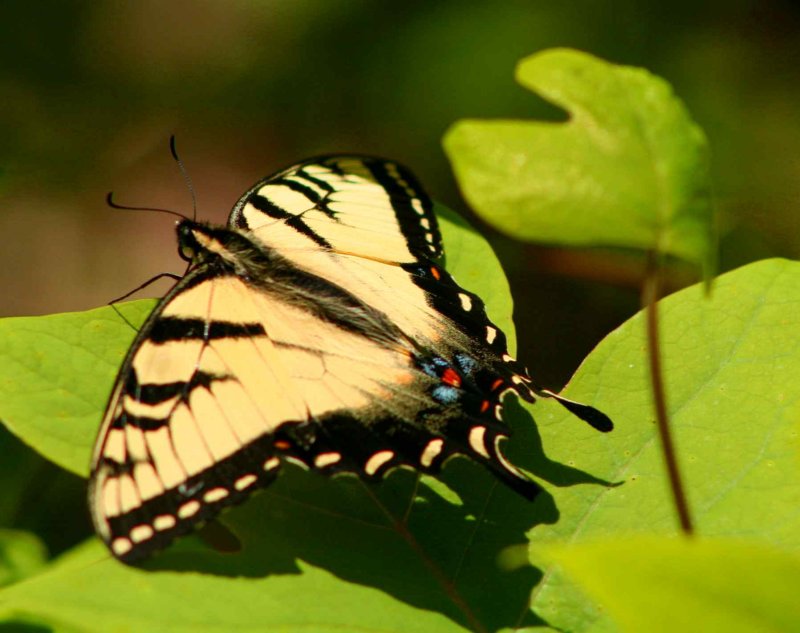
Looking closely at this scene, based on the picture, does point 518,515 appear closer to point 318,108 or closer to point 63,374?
point 63,374

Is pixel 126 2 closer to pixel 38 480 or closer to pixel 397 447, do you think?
pixel 38 480

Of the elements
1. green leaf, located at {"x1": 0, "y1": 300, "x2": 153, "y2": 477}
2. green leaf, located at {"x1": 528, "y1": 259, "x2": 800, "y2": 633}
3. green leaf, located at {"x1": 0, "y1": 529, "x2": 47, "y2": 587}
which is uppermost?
green leaf, located at {"x1": 0, "y1": 300, "x2": 153, "y2": 477}

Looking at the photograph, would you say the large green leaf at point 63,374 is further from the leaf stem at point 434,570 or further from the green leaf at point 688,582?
the green leaf at point 688,582

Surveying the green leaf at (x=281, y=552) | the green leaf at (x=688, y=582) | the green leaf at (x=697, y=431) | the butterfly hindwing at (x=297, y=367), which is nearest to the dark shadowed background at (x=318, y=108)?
the butterfly hindwing at (x=297, y=367)

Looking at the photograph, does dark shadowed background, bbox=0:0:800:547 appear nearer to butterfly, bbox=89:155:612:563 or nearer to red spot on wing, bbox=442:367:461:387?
butterfly, bbox=89:155:612:563

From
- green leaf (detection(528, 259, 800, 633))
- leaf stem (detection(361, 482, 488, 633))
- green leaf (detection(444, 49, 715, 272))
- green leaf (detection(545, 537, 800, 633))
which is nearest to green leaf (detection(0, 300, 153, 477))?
leaf stem (detection(361, 482, 488, 633))

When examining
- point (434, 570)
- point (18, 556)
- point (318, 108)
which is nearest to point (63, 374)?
point (18, 556)
